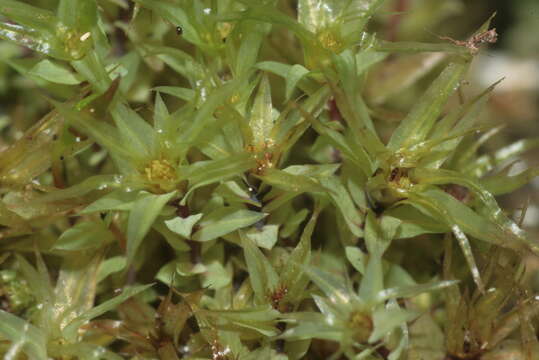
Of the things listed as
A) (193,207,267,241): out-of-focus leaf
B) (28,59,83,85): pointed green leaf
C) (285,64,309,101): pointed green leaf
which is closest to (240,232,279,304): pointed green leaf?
(193,207,267,241): out-of-focus leaf

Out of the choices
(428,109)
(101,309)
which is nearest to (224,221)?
(101,309)

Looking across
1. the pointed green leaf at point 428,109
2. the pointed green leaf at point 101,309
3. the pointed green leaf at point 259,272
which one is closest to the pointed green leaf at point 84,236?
the pointed green leaf at point 101,309

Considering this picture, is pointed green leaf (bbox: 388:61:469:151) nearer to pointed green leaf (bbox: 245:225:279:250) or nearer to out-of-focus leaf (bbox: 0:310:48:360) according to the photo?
pointed green leaf (bbox: 245:225:279:250)

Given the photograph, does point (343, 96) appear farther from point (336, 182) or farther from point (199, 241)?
point (199, 241)

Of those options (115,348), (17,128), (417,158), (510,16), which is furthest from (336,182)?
(510,16)

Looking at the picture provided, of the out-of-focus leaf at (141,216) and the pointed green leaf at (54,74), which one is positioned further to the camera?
the pointed green leaf at (54,74)

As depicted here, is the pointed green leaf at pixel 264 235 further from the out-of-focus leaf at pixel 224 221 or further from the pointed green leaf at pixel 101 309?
the pointed green leaf at pixel 101 309
